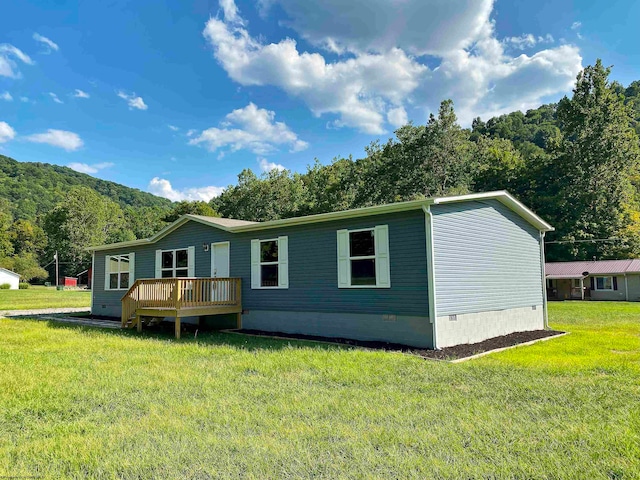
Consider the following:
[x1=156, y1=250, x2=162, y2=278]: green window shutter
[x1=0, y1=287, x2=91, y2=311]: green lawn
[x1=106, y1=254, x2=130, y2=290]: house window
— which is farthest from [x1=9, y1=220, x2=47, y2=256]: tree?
[x1=156, y1=250, x2=162, y2=278]: green window shutter

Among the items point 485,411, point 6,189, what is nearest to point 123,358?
point 485,411

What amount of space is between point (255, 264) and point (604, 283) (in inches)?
1061

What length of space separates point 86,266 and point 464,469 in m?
69.2

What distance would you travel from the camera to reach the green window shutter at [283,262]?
11.1 m

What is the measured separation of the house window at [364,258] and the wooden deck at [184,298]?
359 cm

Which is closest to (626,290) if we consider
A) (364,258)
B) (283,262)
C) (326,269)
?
(364,258)

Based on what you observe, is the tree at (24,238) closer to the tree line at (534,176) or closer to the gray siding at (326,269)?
the tree line at (534,176)

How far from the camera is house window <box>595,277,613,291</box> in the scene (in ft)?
93.4

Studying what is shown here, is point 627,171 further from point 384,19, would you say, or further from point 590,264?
point 384,19

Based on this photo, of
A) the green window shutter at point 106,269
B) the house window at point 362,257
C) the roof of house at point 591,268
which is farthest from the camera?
the roof of house at point 591,268

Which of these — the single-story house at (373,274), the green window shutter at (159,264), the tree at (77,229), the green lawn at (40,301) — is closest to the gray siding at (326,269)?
the single-story house at (373,274)

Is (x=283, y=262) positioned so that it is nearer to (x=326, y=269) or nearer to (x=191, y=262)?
(x=326, y=269)

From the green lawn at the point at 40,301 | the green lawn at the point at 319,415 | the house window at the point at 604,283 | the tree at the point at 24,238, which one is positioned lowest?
the green lawn at the point at 319,415

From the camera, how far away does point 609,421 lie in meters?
4.20
